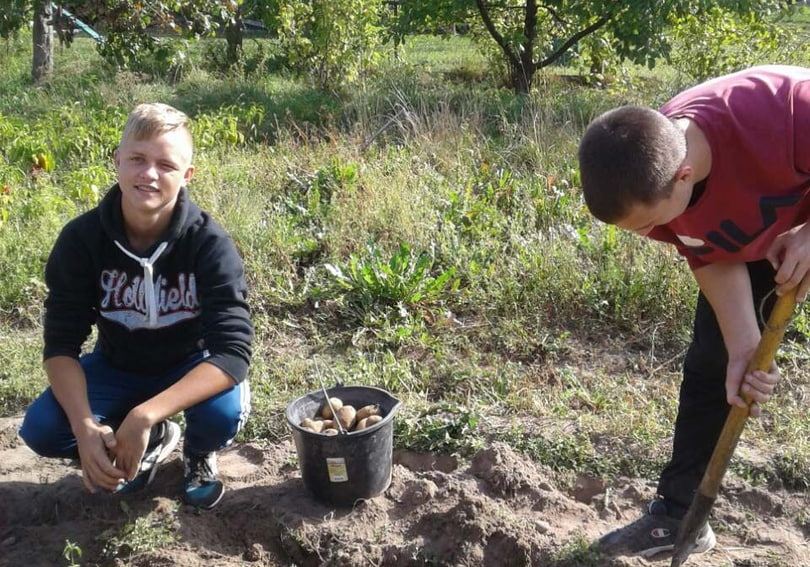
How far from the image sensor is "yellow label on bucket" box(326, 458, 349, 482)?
2.99 m

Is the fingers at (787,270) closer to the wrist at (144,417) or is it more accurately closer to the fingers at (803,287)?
the fingers at (803,287)

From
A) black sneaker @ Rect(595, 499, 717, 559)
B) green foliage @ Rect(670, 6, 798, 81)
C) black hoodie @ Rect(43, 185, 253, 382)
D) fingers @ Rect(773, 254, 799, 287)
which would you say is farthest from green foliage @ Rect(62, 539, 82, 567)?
green foliage @ Rect(670, 6, 798, 81)

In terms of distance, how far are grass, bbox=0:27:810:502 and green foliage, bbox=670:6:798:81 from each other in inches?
66.5

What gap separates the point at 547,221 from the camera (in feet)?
17.4

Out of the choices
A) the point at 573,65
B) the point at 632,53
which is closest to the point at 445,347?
the point at 632,53

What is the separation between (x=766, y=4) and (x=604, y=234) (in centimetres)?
509

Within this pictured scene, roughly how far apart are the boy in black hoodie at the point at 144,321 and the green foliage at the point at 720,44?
7.13m

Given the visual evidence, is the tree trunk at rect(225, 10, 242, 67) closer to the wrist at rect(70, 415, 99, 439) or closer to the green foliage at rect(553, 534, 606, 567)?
the wrist at rect(70, 415, 99, 439)

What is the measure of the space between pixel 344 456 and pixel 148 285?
879 millimetres

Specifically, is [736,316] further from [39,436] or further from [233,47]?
[233,47]

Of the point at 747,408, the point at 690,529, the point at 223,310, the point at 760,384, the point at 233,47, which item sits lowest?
the point at 690,529

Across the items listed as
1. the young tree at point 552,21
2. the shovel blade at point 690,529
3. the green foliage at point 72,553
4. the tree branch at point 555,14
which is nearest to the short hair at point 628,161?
the shovel blade at point 690,529

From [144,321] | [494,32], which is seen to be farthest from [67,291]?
[494,32]

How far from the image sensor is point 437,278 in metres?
4.59
